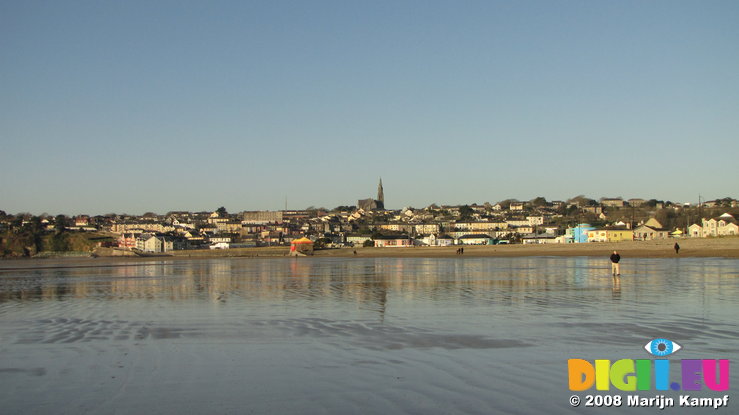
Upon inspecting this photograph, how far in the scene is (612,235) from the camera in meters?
99.5

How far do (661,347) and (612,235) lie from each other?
310 ft

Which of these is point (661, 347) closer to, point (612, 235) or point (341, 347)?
point (341, 347)

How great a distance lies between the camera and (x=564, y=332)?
1241 cm

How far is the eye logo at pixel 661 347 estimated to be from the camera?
9942mm

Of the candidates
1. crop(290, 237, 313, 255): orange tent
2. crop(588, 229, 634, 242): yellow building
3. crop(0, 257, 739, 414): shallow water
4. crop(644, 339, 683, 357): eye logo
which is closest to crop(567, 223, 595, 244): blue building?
crop(588, 229, 634, 242): yellow building

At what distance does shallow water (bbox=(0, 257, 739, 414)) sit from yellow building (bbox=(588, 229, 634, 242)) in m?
81.6

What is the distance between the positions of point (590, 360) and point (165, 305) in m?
13.4

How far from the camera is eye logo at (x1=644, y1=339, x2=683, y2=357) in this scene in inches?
391

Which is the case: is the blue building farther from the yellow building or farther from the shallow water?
the shallow water

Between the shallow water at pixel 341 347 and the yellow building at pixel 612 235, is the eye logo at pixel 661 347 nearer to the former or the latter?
the shallow water at pixel 341 347

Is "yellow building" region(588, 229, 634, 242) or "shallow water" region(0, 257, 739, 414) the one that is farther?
"yellow building" region(588, 229, 634, 242)

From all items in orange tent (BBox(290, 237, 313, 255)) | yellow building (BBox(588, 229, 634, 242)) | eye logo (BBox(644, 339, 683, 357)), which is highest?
eye logo (BBox(644, 339, 683, 357))

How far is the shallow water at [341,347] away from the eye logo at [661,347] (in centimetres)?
17

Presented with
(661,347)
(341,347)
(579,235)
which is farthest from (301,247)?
(661,347)
